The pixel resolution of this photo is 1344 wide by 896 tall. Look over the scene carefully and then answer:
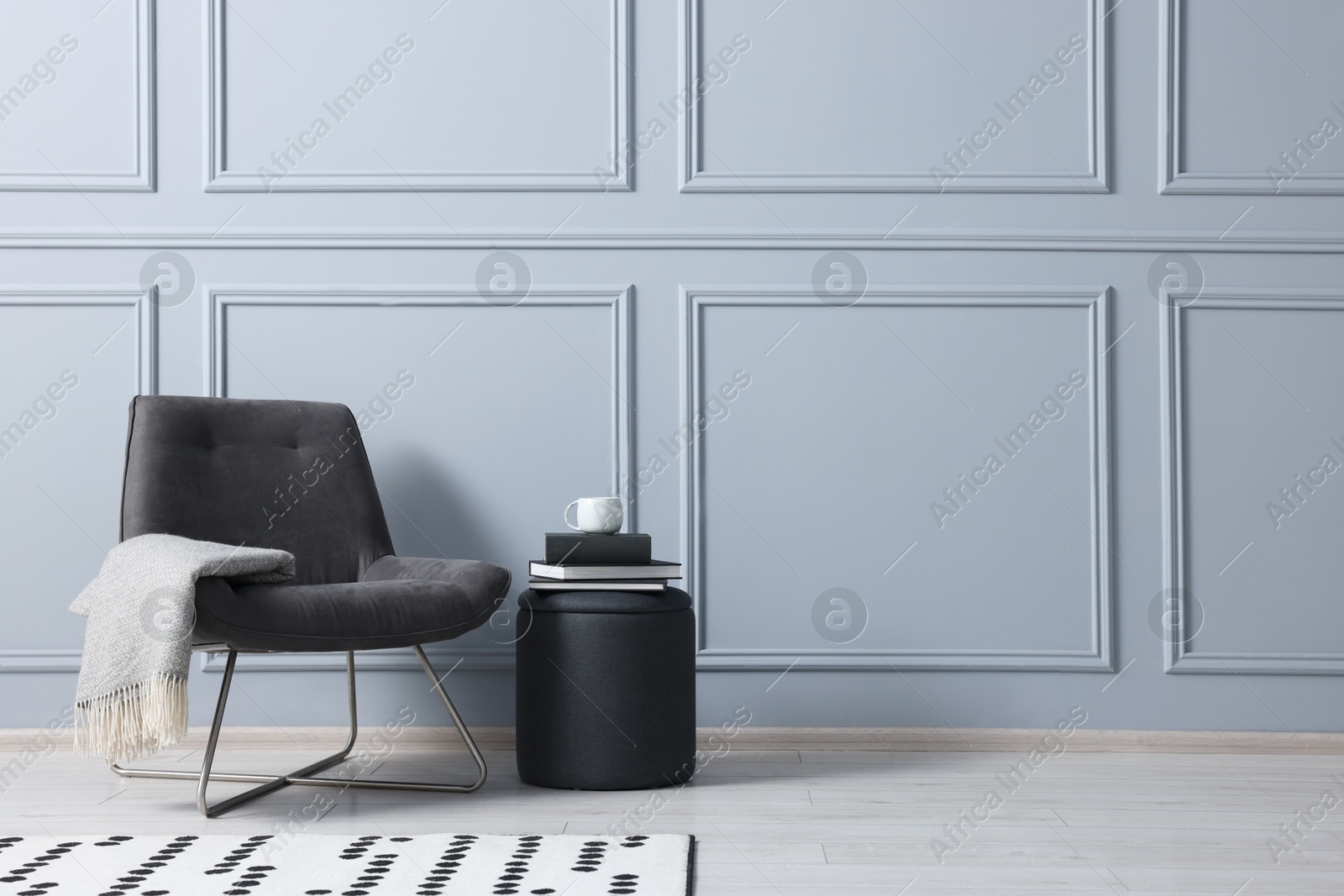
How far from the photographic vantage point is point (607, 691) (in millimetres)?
2113

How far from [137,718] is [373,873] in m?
0.58

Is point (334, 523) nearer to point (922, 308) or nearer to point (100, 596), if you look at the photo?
point (100, 596)

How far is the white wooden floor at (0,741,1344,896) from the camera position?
5.37ft

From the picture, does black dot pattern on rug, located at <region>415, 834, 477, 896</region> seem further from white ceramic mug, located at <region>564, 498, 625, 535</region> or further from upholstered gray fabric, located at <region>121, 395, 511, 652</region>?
white ceramic mug, located at <region>564, 498, 625, 535</region>

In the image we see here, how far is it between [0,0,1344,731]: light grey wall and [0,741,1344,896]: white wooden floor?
28 cm

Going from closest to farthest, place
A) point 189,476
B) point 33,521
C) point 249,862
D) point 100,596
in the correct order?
point 249,862
point 100,596
point 189,476
point 33,521

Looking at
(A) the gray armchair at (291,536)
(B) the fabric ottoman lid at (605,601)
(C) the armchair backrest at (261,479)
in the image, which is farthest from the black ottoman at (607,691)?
(C) the armchair backrest at (261,479)

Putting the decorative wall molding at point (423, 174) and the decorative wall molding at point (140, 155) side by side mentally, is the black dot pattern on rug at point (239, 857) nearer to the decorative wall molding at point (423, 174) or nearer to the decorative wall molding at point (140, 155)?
the decorative wall molding at point (423, 174)

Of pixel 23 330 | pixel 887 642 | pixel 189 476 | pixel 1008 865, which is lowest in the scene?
pixel 1008 865

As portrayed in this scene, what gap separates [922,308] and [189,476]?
68.3 inches

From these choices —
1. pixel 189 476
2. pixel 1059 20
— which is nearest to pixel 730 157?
pixel 1059 20

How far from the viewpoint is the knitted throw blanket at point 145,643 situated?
1833 millimetres

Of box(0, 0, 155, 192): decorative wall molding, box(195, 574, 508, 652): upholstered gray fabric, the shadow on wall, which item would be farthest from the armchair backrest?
box(0, 0, 155, 192): decorative wall molding

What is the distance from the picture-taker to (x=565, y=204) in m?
2.63
